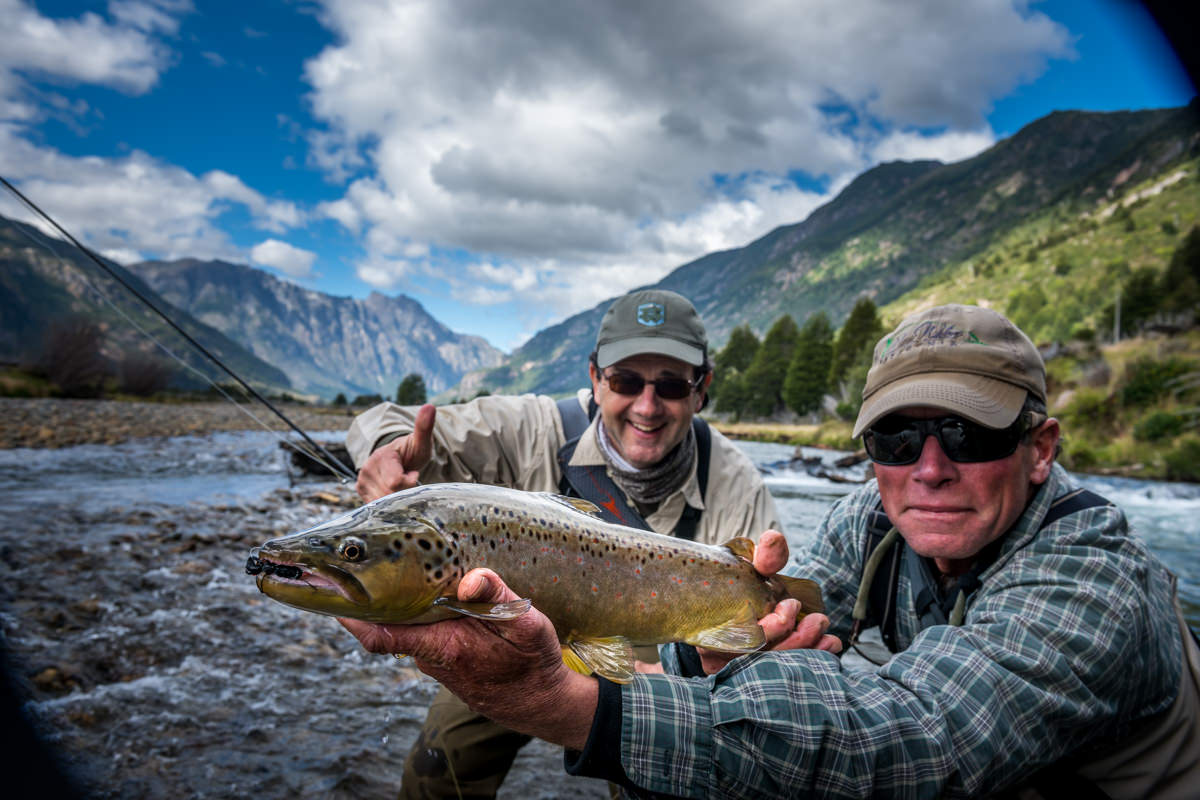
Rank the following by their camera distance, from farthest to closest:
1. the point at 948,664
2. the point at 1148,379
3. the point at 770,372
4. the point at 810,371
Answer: the point at 770,372 < the point at 810,371 < the point at 1148,379 < the point at 948,664

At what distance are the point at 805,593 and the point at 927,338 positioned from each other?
1297 millimetres

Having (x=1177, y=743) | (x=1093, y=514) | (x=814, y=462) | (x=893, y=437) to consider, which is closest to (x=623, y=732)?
(x=893, y=437)

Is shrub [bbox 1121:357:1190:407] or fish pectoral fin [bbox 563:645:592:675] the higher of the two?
shrub [bbox 1121:357:1190:407]

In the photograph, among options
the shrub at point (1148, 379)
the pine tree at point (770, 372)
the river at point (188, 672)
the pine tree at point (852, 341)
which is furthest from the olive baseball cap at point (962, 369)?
the pine tree at point (770, 372)

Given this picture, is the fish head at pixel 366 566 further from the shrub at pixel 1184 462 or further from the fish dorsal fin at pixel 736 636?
the shrub at pixel 1184 462

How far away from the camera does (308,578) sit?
5.13 ft

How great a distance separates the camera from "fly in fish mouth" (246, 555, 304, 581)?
1505mm

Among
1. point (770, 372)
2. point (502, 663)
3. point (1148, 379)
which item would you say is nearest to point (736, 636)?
point (502, 663)

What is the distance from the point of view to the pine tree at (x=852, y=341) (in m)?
65.2

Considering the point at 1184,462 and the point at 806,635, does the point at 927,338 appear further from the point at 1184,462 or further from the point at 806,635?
the point at 1184,462

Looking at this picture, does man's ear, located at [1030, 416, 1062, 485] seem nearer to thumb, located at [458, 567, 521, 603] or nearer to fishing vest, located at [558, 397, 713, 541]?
fishing vest, located at [558, 397, 713, 541]

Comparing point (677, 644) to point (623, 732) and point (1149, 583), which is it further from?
point (1149, 583)

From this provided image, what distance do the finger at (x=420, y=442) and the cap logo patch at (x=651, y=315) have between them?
164 cm

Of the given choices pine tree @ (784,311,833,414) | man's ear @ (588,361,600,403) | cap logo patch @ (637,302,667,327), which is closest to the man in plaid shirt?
cap logo patch @ (637,302,667,327)
